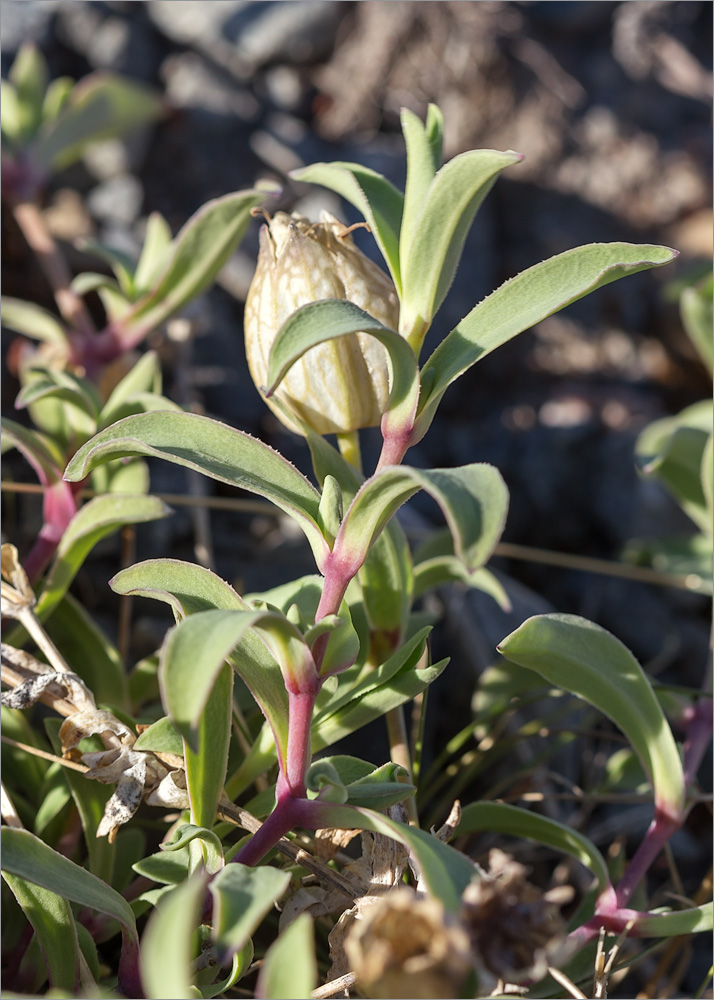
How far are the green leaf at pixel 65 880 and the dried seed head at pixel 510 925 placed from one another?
352 mm

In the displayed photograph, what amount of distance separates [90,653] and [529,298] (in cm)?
73

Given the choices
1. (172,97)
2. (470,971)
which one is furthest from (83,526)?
(172,97)

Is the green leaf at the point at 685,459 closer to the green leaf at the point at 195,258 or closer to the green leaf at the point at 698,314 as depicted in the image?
the green leaf at the point at 698,314

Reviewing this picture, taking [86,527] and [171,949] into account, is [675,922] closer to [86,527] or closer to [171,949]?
[171,949]

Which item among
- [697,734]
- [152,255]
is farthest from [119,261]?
[697,734]

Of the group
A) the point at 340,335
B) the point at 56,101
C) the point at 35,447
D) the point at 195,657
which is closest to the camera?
the point at 195,657

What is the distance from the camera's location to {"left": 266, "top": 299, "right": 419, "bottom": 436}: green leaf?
0.69 meters

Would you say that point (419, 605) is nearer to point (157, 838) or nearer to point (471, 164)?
point (157, 838)

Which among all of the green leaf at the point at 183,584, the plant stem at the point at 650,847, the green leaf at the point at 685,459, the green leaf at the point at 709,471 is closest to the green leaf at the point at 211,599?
the green leaf at the point at 183,584

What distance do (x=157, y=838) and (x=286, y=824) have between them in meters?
0.47

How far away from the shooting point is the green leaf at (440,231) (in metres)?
0.82

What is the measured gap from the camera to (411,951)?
59 cm

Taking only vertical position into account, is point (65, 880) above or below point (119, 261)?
below

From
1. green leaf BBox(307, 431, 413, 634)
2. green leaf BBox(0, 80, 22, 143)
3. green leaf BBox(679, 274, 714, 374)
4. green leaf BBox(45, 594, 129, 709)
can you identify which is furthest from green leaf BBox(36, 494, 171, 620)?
green leaf BBox(679, 274, 714, 374)
